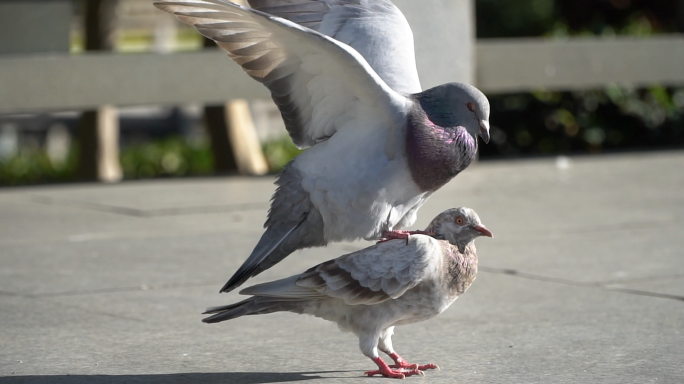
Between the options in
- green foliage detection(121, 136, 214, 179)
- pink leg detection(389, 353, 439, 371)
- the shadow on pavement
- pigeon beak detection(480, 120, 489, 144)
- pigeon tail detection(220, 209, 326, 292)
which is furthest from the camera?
green foliage detection(121, 136, 214, 179)

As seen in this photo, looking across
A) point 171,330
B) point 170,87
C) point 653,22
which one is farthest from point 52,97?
point 653,22

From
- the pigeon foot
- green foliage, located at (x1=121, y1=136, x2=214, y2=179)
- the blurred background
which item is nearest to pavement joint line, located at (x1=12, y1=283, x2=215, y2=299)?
the pigeon foot

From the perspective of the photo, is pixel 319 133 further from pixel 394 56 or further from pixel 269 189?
pixel 269 189

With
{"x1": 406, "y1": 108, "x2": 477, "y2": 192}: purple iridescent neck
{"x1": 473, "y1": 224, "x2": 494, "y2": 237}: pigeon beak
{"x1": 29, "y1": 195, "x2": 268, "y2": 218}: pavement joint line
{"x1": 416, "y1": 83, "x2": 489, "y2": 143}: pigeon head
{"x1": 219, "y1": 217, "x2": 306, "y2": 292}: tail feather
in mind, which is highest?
{"x1": 416, "y1": 83, "x2": 489, "y2": 143}: pigeon head

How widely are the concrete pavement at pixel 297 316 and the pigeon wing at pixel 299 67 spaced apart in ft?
3.23

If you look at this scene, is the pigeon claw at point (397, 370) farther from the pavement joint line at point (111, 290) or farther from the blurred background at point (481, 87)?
the blurred background at point (481, 87)

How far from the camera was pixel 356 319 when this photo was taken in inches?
150

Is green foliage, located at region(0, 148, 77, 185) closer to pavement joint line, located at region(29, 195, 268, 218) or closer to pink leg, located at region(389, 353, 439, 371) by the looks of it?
pavement joint line, located at region(29, 195, 268, 218)

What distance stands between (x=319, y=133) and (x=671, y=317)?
184 centimetres

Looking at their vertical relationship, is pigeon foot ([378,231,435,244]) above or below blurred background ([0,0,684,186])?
above

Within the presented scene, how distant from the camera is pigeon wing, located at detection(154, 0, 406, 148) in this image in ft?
12.7

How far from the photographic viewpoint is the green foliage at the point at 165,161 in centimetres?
1230

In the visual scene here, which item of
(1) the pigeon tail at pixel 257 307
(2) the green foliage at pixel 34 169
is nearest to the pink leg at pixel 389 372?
(1) the pigeon tail at pixel 257 307

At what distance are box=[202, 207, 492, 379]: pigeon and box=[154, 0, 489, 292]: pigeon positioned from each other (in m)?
0.25
